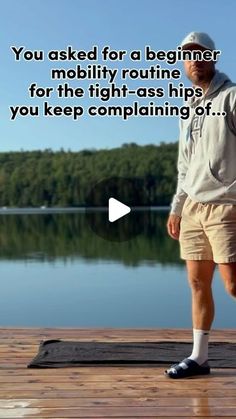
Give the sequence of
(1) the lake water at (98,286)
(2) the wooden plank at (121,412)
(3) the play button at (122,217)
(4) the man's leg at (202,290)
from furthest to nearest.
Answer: (3) the play button at (122,217) < (1) the lake water at (98,286) < (4) the man's leg at (202,290) < (2) the wooden plank at (121,412)

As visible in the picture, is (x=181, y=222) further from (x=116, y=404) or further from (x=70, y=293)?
(x=70, y=293)

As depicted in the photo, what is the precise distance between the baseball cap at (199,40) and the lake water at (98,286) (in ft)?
11.1

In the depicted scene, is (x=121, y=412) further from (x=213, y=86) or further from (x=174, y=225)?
(x=213, y=86)

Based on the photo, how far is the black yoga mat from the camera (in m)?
2.66

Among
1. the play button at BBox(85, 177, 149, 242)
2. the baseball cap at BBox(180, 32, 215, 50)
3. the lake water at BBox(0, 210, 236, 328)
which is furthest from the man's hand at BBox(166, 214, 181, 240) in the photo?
the play button at BBox(85, 177, 149, 242)

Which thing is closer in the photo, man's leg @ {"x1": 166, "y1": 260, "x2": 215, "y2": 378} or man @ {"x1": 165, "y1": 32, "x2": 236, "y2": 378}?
man @ {"x1": 165, "y1": 32, "x2": 236, "y2": 378}

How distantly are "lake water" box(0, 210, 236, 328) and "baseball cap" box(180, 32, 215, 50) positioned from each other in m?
3.37

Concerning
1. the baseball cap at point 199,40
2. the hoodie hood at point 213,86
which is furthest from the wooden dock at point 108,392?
the baseball cap at point 199,40

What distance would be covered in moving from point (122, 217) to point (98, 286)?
6.53 metres

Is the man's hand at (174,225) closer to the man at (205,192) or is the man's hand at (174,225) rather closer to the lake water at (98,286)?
the man at (205,192)

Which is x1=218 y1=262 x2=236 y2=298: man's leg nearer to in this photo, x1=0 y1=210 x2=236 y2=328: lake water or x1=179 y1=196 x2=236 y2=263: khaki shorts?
x1=179 y1=196 x2=236 y2=263: khaki shorts

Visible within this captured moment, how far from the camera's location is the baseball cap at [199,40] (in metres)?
2.34

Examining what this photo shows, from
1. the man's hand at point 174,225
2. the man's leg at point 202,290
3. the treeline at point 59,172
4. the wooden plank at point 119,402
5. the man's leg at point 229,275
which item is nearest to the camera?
the wooden plank at point 119,402

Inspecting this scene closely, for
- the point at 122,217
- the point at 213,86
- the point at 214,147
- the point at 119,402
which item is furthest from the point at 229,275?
the point at 122,217
